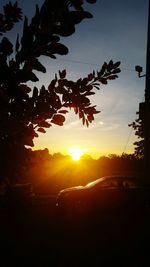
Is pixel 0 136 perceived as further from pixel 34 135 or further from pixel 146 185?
pixel 146 185

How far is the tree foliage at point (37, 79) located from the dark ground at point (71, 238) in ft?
15.4

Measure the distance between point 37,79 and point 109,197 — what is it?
1105 cm

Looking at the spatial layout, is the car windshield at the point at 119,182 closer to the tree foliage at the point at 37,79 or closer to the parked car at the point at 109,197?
the parked car at the point at 109,197

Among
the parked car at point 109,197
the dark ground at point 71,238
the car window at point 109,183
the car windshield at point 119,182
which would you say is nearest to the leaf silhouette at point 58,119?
the dark ground at point 71,238

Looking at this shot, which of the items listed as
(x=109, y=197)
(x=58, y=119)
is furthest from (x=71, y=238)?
(x=58, y=119)

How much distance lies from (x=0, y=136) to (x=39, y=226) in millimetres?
9899

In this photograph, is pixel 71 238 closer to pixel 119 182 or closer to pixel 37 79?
pixel 119 182

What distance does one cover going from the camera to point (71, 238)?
10.2 metres

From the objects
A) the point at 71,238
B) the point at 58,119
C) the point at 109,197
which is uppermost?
the point at 58,119

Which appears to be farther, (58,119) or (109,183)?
(109,183)

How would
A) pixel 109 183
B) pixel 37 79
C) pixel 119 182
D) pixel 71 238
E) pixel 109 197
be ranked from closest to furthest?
pixel 37 79 < pixel 71 238 < pixel 109 197 < pixel 119 182 < pixel 109 183

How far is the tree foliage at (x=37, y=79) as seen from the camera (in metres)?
1.75

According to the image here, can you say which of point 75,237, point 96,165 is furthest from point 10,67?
point 96,165

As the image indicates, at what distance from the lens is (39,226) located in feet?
39.1
